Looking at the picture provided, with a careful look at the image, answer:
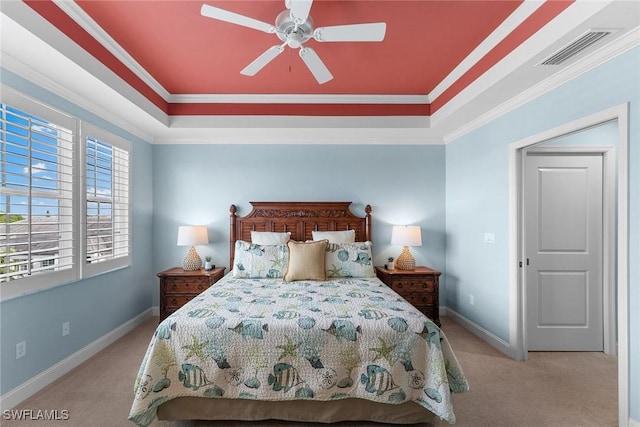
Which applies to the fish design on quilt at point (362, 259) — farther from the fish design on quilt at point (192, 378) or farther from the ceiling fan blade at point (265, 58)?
the ceiling fan blade at point (265, 58)

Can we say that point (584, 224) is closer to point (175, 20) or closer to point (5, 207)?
point (175, 20)

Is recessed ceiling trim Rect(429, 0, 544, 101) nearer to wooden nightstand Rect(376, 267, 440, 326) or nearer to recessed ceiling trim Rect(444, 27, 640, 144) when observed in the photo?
recessed ceiling trim Rect(444, 27, 640, 144)

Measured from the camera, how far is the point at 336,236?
12.9ft

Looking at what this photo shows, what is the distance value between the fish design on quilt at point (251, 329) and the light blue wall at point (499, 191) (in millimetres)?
2309

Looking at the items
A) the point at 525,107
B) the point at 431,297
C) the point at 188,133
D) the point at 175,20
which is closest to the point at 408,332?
the point at 431,297

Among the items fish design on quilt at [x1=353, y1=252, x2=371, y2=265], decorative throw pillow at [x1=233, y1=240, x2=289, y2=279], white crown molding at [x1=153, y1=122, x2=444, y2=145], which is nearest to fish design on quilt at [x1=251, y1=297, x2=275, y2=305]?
decorative throw pillow at [x1=233, y1=240, x2=289, y2=279]

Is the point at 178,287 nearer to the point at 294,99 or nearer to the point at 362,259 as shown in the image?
the point at 362,259

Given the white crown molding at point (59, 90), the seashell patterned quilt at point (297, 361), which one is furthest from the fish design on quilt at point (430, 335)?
the white crown molding at point (59, 90)

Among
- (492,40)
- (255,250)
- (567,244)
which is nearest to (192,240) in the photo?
(255,250)

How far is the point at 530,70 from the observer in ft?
7.88

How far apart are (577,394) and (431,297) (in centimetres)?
161

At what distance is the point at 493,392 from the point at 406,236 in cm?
191

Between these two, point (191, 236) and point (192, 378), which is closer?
point (192, 378)

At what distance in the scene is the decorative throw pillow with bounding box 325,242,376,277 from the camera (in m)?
3.44
